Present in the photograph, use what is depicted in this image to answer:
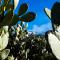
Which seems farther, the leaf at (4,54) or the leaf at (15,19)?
the leaf at (15,19)

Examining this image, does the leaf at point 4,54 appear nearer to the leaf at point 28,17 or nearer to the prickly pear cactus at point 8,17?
the prickly pear cactus at point 8,17

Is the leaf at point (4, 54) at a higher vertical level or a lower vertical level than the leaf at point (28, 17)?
lower

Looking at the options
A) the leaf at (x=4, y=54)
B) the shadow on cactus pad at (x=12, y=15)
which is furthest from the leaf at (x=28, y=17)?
the leaf at (x=4, y=54)

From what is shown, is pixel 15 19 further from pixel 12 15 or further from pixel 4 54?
pixel 4 54

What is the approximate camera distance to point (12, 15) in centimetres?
214

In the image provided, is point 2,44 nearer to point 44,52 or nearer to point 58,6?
point 44,52

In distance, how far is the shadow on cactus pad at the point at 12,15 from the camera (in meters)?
2.16

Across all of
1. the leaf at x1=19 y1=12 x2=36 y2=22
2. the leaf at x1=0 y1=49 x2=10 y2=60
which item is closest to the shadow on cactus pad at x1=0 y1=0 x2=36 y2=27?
the leaf at x1=19 y1=12 x2=36 y2=22

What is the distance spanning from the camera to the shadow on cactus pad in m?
2.16

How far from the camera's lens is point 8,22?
7.14 ft

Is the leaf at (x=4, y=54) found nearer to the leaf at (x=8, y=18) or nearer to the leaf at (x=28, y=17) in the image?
the leaf at (x=8, y=18)

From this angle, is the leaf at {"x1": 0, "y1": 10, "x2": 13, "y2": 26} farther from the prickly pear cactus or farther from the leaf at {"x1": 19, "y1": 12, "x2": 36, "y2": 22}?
the leaf at {"x1": 19, "y1": 12, "x2": 36, "y2": 22}

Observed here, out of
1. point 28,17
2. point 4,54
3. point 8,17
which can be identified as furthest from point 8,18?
point 4,54

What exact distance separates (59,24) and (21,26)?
1.43 meters
